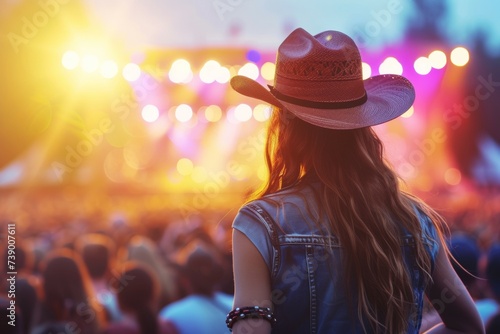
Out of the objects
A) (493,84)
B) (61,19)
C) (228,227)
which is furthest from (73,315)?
(493,84)

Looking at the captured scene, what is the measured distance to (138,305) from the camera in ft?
11.0

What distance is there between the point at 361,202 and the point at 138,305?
2.12m

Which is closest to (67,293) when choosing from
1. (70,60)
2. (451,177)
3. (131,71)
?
(70,60)

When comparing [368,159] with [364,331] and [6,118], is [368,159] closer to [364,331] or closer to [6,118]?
[364,331]

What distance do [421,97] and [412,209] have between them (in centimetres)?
1476

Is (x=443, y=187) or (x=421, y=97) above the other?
(x=421, y=97)

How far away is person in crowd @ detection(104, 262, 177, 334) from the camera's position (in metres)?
3.30

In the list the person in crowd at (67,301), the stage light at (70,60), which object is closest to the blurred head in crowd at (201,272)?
the person in crowd at (67,301)

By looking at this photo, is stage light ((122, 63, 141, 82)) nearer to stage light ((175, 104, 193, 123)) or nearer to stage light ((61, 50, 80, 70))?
stage light ((61, 50, 80, 70))

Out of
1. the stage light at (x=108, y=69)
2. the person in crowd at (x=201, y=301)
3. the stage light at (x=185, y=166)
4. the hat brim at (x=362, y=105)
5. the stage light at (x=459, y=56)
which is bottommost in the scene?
the person in crowd at (x=201, y=301)

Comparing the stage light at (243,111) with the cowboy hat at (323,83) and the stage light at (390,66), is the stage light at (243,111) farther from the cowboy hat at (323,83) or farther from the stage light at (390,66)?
the cowboy hat at (323,83)

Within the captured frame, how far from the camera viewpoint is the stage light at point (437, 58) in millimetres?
12414

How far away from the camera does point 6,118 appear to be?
31.8 feet

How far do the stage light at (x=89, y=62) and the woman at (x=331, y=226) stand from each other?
35.7ft
